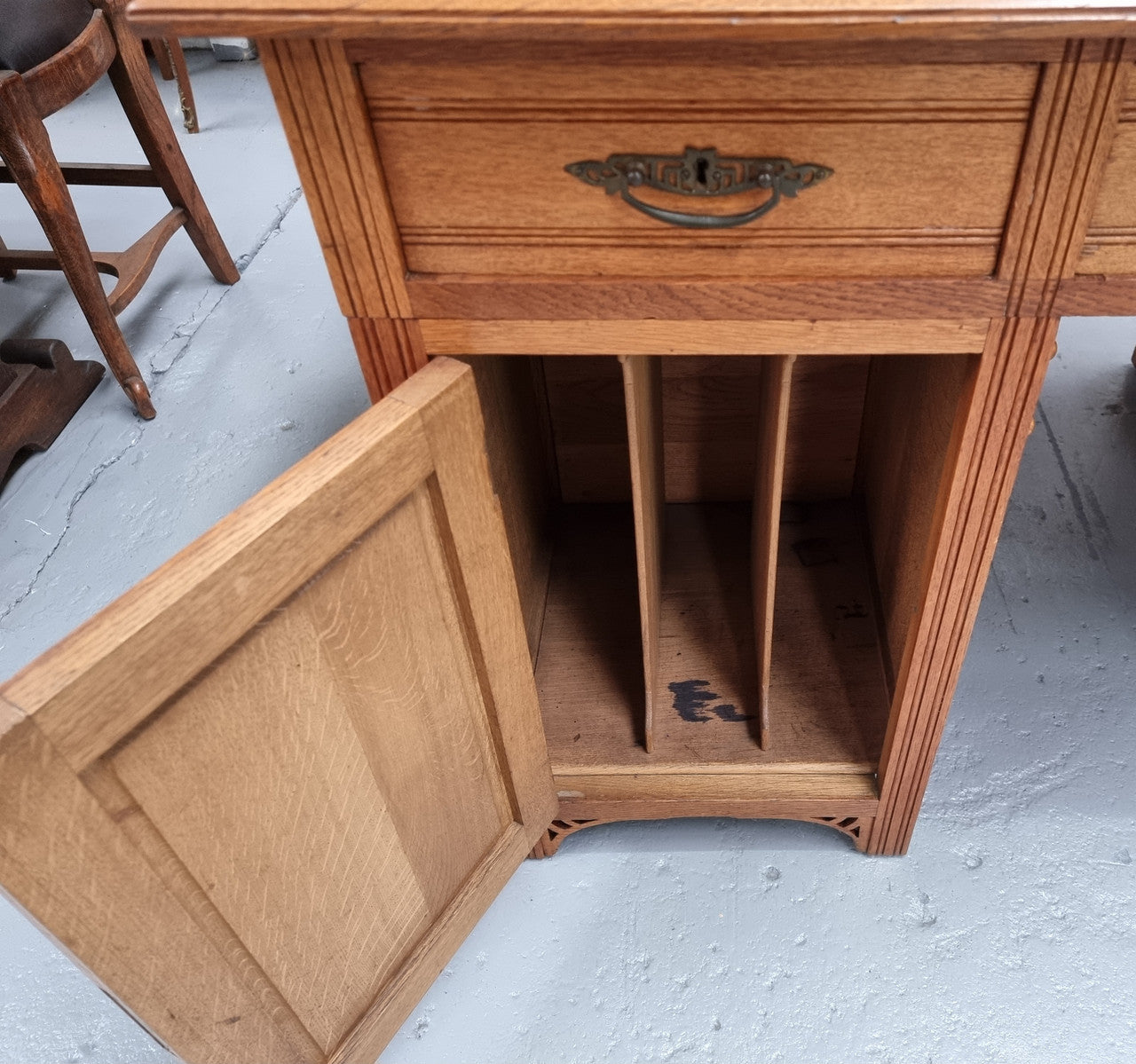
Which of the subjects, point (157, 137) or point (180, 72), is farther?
point (180, 72)

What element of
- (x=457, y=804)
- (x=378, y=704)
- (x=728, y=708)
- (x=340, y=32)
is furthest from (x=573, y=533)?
(x=340, y=32)

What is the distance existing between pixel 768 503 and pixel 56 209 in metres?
1.24

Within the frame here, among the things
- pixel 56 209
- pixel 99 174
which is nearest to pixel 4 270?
pixel 99 174

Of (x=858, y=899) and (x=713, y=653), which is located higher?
(x=713, y=653)

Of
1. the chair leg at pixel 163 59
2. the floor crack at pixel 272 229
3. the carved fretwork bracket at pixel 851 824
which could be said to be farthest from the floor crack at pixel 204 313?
the carved fretwork bracket at pixel 851 824

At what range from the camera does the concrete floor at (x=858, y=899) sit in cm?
89

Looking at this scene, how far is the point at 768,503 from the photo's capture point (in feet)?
2.61

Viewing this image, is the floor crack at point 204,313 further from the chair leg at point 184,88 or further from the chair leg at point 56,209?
the chair leg at point 184,88

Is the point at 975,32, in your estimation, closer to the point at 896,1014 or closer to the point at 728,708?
the point at 728,708

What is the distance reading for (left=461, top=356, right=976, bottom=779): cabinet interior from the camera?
2.89 ft

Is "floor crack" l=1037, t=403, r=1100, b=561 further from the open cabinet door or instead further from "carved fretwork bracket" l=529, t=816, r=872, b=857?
the open cabinet door

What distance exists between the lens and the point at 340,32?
484 millimetres

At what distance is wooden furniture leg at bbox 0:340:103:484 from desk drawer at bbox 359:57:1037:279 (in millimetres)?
1251

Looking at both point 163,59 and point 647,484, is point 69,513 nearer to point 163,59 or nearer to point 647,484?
point 647,484
